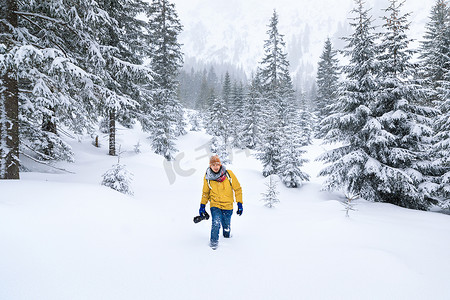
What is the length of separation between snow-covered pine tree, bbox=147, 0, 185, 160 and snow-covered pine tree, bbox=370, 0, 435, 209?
15.8 m

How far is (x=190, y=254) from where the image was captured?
13.6 ft

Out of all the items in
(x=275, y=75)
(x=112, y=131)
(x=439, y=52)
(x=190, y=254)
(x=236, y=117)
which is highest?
(x=275, y=75)

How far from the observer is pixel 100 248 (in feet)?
12.5

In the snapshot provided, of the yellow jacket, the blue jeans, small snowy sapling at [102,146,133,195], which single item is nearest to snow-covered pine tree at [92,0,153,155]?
small snowy sapling at [102,146,133,195]

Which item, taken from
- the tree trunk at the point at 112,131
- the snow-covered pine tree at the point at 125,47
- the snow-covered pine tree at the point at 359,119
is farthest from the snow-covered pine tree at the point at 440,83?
the tree trunk at the point at 112,131

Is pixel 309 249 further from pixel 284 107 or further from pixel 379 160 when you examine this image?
pixel 284 107

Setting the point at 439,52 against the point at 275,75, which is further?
the point at 275,75

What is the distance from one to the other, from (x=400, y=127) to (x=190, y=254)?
10648 millimetres

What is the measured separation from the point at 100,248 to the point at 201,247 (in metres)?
1.83

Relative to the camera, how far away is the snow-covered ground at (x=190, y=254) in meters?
2.93

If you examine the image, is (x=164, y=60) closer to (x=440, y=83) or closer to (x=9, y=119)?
(x=9, y=119)

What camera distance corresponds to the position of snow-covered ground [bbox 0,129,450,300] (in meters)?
2.93

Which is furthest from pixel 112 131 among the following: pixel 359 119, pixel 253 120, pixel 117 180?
pixel 253 120

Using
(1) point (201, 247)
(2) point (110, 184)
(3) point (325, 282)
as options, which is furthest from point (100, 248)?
(2) point (110, 184)
